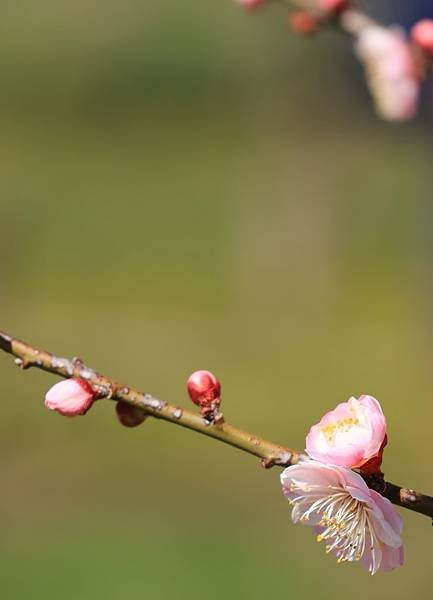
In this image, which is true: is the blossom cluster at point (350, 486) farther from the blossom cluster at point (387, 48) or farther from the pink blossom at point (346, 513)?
the blossom cluster at point (387, 48)

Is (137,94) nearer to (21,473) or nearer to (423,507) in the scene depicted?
(21,473)

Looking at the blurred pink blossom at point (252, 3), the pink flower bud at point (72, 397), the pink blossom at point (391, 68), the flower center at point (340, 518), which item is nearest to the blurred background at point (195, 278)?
the pink blossom at point (391, 68)

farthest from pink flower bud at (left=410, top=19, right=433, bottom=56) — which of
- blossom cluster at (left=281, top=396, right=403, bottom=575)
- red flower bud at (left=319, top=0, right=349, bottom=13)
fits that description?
blossom cluster at (left=281, top=396, right=403, bottom=575)

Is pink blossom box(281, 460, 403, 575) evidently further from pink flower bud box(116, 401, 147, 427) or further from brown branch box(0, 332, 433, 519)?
pink flower bud box(116, 401, 147, 427)

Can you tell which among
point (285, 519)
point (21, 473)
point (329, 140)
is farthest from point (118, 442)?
point (329, 140)

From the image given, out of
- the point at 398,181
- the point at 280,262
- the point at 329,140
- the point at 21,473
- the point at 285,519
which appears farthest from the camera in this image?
the point at 329,140

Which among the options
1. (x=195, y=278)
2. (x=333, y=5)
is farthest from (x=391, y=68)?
(x=195, y=278)

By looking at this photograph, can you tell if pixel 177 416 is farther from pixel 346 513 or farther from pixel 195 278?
pixel 195 278
